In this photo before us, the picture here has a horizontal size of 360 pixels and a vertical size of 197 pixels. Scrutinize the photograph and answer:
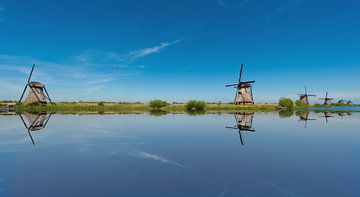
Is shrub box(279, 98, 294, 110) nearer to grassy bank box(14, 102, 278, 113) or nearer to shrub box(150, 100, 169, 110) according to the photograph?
grassy bank box(14, 102, 278, 113)

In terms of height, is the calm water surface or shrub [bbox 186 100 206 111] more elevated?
shrub [bbox 186 100 206 111]

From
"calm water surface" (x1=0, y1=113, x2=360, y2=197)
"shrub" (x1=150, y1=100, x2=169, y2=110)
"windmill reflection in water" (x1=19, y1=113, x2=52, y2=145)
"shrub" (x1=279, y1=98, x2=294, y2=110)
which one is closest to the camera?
"calm water surface" (x1=0, y1=113, x2=360, y2=197)

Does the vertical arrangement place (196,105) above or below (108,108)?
above

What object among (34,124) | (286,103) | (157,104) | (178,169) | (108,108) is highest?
(286,103)

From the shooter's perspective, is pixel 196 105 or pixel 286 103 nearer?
pixel 196 105

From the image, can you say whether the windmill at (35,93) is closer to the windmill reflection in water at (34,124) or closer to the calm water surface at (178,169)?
the windmill reflection in water at (34,124)

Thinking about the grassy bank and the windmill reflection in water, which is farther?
the grassy bank

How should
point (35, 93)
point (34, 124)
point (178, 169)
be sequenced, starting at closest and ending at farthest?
point (178, 169) → point (34, 124) → point (35, 93)

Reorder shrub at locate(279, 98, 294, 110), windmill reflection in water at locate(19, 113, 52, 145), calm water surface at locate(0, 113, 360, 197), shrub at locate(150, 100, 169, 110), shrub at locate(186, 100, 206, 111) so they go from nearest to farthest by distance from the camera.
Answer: calm water surface at locate(0, 113, 360, 197) < windmill reflection in water at locate(19, 113, 52, 145) < shrub at locate(186, 100, 206, 111) < shrub at locate(150, 100, 169, 110) < shrub at locate(279, 98, 294, 110)

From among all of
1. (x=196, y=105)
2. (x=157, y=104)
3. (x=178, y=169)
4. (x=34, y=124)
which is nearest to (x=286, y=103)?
(x=196, y=105)

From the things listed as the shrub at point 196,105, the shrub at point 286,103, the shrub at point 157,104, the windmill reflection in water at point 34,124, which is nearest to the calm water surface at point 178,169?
the windmill reflection in water at point 34,124

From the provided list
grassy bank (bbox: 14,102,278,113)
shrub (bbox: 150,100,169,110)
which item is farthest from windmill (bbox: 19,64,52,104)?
shrub (bbox: 150,100,169,110)

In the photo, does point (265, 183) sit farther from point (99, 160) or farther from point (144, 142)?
point (144, 142)

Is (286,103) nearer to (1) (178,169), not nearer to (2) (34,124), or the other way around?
(2) (34,124)
